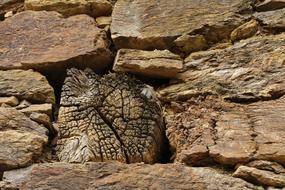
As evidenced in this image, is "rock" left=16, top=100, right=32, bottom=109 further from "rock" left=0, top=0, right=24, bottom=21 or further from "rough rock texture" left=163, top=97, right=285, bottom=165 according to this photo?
"rock" left=0, top=0, right=24, bottom=21

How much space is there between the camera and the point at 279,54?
4531mm

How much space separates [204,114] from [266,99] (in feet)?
1.42

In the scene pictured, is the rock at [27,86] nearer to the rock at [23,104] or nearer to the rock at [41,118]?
the rock at [23,104]

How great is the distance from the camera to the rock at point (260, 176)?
3654mm

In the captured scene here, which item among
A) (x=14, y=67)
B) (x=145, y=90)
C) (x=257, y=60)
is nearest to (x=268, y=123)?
(x=257, y=60)

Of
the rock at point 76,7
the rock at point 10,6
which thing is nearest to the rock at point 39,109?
the rock at point 76,7

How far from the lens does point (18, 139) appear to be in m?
4.01

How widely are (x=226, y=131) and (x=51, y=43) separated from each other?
165 cm

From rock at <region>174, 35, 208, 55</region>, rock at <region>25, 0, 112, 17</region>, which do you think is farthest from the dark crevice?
rock at <region>25, 0, 112, 17</region>

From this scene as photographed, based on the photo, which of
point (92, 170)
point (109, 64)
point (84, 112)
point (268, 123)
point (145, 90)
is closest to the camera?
point (92, 170)

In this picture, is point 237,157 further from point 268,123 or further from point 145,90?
point 145,90

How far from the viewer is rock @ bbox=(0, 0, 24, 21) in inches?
221

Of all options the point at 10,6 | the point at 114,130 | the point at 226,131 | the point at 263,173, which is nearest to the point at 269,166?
the point at 263,173

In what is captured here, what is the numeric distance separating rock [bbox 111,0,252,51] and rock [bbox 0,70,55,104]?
0.71 meters
